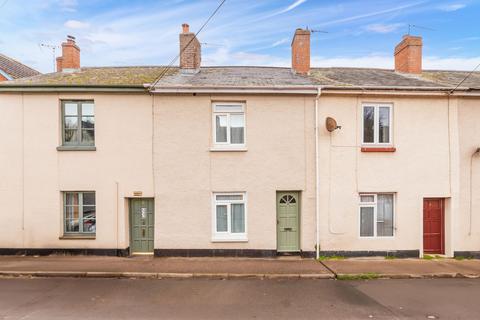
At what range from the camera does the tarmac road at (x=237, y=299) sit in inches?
254

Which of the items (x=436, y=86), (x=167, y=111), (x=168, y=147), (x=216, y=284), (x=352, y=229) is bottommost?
(x=216, y=284)

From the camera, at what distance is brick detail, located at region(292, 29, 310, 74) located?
12242 mm

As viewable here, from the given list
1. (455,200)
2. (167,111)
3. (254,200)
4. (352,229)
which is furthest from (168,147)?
(455,200)

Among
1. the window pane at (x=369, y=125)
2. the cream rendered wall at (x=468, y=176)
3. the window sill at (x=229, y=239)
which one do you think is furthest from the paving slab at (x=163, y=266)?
the cream rendered wall at (x=468, y=176)

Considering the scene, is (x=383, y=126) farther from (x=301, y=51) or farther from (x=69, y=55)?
(x=69, y=55)

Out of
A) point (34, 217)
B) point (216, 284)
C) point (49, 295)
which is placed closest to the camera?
point (49, 295)

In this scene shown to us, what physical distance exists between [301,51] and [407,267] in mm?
8569

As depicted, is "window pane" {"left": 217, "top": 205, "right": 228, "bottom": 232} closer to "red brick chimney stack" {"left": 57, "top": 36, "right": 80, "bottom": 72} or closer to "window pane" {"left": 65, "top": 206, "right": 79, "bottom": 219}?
"window pane" {"left": 65, "top": 206, "right": 79, "bottom": 219}

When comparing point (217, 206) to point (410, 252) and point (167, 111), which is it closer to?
point (167, 111)

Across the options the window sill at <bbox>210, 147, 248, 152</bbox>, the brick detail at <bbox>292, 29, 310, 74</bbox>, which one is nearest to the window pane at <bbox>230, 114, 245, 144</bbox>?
the window sill at <bbox>210, 147, 248, 152</bbox>

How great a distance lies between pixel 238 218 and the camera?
1069 cm

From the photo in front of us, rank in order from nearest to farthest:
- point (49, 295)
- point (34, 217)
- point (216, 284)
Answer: point (49, 295)
point (216, 284)
point (34, 217)

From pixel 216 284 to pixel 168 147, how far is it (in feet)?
15.5

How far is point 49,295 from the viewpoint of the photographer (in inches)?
290
